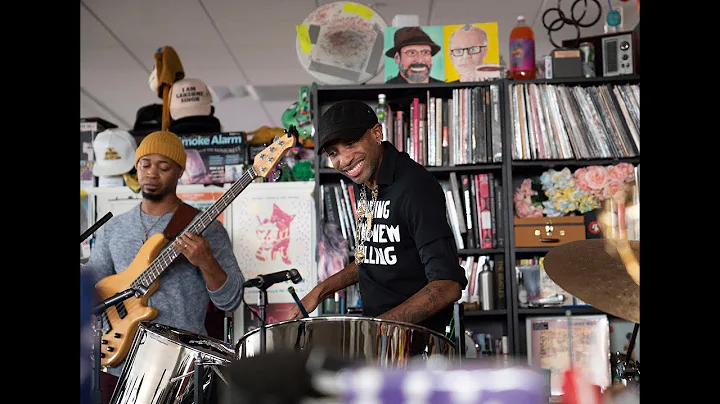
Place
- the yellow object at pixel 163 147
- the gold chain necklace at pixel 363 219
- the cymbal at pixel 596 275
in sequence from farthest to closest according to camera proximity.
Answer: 1. the yellow object at pixel 163 147
2. the gold chain necklace at pixel 363 219
3. the cymbal at pixel 596 275

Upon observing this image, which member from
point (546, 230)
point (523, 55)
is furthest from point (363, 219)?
point (523, 55)

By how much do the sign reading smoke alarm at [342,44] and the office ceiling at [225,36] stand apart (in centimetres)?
93

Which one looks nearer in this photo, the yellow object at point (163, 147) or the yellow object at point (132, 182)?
the yellow object at point (163, 147)

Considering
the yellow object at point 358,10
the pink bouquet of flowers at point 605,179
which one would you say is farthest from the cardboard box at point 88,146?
the pink bouquet of flowers at point 605,179

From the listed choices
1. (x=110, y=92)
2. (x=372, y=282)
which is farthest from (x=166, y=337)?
(x=110, y=92)

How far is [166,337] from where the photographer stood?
1.56 m

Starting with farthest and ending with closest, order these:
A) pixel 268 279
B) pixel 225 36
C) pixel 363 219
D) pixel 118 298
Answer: pixel 225 36 < pixel 118 298 < pixel 363 219 < pixel 268 279

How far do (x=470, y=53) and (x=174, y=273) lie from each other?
1491 mm

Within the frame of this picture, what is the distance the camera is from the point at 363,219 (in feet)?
6.67

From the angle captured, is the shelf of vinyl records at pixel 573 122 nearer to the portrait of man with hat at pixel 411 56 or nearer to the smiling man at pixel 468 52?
the smiling man at pixel 468 52

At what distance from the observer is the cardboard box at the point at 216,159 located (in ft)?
10.9

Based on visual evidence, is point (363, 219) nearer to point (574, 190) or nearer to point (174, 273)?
point (174, 273)

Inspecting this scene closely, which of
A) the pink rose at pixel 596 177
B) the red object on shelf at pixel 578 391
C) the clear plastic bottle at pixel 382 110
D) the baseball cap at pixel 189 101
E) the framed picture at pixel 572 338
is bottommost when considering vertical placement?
the framed picture at pixel 572 338

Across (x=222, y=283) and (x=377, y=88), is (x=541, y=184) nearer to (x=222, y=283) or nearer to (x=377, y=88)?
(x=377, y=88)
